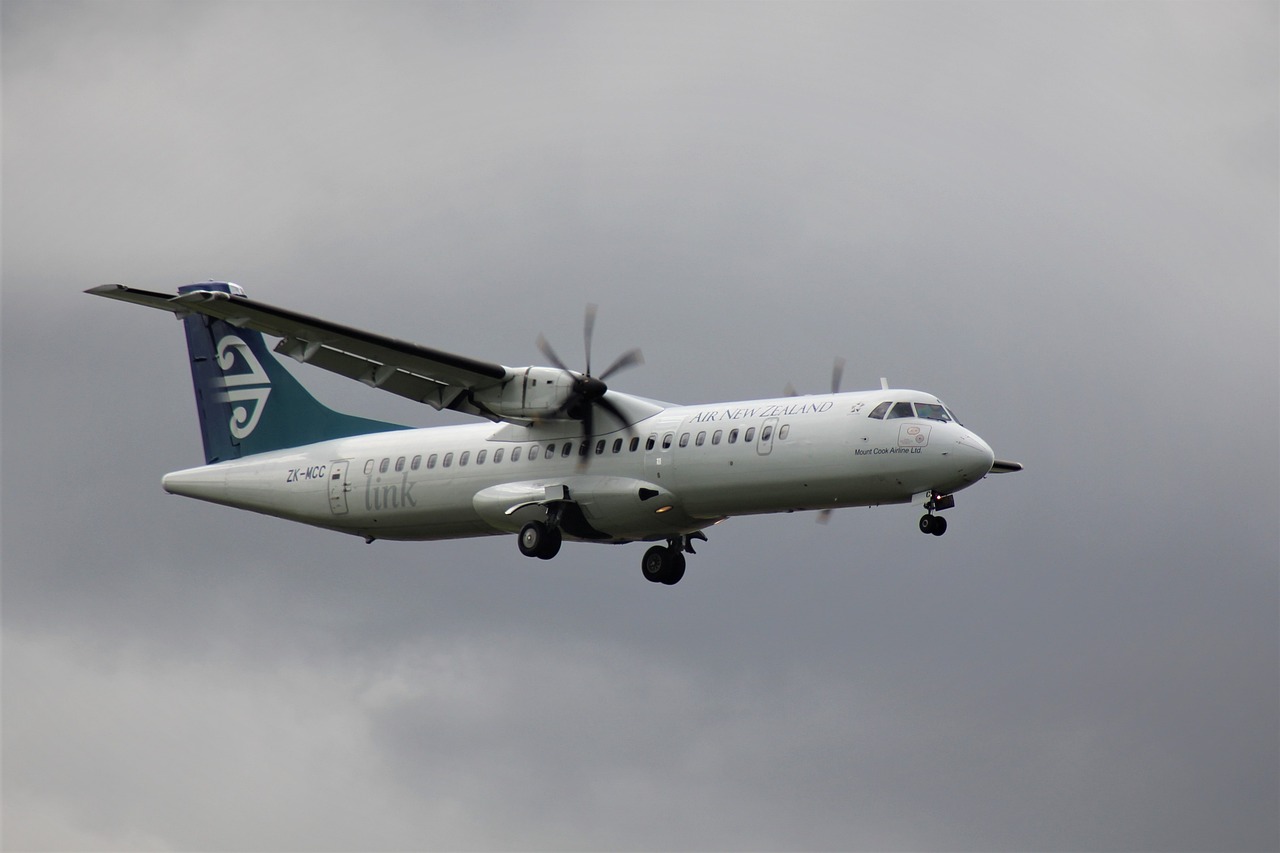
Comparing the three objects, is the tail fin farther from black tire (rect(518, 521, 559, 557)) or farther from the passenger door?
black tire (rect(518, 521, 559, 557))

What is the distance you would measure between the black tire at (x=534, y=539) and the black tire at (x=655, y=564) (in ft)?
8.68

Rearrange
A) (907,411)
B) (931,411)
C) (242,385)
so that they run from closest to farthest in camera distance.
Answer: (907,411) → (931,411) → (242,385)

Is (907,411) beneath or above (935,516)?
above

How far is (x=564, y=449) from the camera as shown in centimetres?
3142

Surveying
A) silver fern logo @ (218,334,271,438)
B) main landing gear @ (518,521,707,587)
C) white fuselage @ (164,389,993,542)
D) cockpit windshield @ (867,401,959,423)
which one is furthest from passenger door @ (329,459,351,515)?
cockpit windshield @ (867,401,959,423)

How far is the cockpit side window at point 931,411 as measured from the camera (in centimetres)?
2820

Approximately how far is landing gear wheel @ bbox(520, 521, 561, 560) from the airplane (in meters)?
0.03

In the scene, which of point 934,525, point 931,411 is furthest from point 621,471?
point 934,525

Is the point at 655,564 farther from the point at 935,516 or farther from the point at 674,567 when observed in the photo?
the point at 935,516

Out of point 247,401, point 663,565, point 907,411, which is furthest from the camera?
point 247,401

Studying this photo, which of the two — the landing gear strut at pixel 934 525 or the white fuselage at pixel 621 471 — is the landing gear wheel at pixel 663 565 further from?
the landing gear strut at pixel 934 525

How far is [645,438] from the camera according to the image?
1200 inches

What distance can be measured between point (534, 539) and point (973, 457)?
321 inches

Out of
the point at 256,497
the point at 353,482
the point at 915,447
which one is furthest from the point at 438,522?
the point at 915,447
